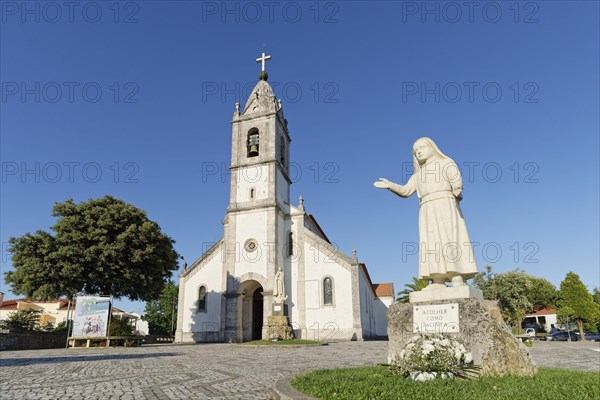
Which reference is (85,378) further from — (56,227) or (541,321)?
(541,321)

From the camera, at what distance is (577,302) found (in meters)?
38.3

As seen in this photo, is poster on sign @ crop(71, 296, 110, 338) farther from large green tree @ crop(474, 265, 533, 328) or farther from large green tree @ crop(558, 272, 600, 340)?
large green tree @ crop(558, 272, 600, 340)

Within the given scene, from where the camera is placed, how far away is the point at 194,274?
93.4 feet

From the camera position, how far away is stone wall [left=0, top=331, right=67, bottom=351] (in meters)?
18.7

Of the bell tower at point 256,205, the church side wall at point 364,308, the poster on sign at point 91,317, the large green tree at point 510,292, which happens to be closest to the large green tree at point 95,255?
the poster on sign at point 91,317

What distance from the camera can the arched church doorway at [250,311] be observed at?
26.2 meters

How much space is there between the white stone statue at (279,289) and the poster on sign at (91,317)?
31.7 feet

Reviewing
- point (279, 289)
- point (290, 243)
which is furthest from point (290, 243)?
point (279, 289)

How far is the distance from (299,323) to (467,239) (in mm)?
20607

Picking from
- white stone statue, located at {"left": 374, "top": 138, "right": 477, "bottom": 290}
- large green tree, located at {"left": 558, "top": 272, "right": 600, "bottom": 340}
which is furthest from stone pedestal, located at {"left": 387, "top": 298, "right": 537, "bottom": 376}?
large green tree, located at {"left": 558, "top": 272, "right": 600, "bottom": 340}

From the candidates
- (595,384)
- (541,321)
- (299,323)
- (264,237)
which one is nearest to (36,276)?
(264,237)

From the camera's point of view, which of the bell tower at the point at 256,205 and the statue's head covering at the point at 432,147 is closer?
the statue's head covering at the point at 432,147

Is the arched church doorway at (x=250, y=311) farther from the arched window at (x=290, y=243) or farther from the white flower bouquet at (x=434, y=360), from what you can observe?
the white flower bouquet at (x=434, y=360)

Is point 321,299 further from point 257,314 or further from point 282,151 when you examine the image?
point 282,151
